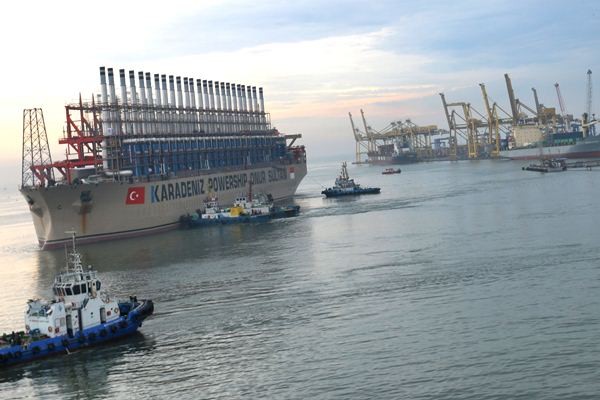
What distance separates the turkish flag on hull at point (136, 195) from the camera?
79.1 meters

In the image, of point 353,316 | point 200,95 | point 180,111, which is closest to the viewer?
point 353,316

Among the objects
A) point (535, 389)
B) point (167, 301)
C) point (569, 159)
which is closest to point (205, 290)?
point (167, 301)

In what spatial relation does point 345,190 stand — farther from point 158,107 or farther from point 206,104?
point 158,107

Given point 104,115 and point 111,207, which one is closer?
point 111,207

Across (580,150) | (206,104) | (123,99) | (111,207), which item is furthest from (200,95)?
(580,150)

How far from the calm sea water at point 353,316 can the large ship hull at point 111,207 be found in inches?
260

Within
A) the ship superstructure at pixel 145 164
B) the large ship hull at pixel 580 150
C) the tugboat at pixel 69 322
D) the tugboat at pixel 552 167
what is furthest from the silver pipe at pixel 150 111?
the large ship hull at pixel 580 150

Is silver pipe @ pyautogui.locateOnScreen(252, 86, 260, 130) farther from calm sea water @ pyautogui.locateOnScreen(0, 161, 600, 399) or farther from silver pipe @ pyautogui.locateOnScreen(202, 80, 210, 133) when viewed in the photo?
calm sea water @ pyautogui.locateOnScreen(0, 161, 600, 399)

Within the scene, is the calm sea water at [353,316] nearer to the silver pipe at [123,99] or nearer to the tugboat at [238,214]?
the tugboat at [238,214]

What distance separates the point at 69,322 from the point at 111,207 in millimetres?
44374

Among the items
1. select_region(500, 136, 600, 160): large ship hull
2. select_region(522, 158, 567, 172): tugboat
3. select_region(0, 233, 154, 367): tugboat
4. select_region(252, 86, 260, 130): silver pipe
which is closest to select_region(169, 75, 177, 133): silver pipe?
select_region(252, 86, 260, 130): silver pipe

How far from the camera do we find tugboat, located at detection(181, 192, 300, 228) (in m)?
87.5

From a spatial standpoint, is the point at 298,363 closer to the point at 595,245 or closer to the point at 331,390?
the point at 331,390

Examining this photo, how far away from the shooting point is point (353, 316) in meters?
35.1
